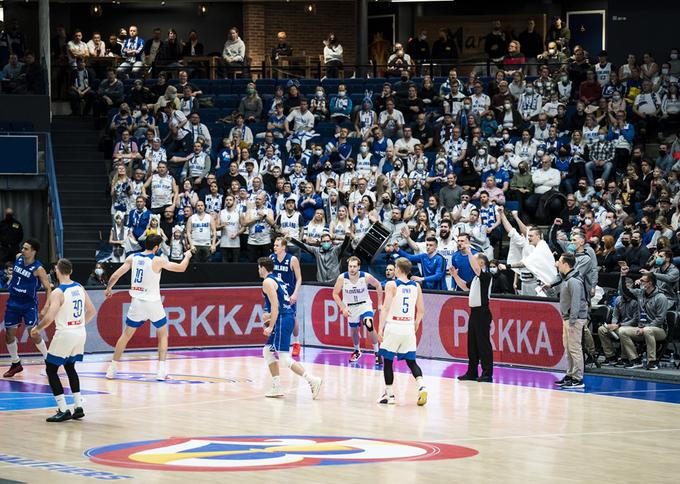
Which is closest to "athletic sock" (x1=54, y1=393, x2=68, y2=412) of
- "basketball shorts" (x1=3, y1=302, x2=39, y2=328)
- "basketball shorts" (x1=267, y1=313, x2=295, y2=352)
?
"basketball shorts" (x1=267, y1=313, x2=295, y2=352)

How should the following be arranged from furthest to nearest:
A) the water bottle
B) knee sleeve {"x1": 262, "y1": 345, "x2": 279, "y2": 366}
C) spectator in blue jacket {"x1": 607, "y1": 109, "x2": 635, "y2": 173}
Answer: spectator in blue jacket {"x1": 607, "y1": 109, "x2": 635, "y2": 173} → the water bottle → knee sleeve {"x1": 262, "y1": 345, "x2": 279, "y2": 366}

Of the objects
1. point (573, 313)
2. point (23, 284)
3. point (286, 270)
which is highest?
point (286, 270)

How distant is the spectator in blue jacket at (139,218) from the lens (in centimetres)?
2655

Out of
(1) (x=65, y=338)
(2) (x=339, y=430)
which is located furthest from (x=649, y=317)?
(1) (x=65, y=338)

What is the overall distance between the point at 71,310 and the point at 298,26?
24666mm

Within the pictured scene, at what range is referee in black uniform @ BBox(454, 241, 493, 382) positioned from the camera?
1961 centimetres

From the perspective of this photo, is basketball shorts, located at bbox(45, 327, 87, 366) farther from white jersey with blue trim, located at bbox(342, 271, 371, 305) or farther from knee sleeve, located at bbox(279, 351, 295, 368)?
white jersey with blue trim, located at bbox(342, 271, 371, 305)

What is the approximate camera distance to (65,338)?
603 inches

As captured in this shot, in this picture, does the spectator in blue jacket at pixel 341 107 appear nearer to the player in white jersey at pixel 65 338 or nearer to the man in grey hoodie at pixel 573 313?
the man in grey hoodie at pixel 573 313

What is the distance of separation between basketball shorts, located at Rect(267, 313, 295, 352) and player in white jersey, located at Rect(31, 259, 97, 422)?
3.05 m

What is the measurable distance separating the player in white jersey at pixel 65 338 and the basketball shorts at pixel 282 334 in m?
3.05

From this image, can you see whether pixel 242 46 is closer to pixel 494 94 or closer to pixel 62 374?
pixel 494 94

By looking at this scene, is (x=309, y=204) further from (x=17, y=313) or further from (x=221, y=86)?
(x=17, y=313)

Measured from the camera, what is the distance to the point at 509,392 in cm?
1853
